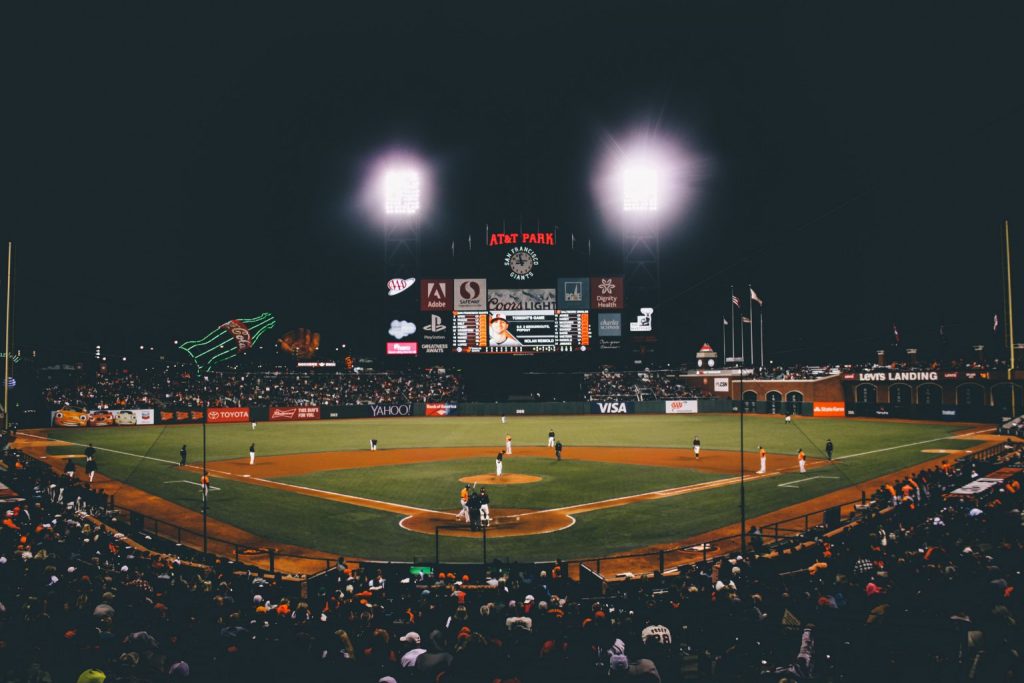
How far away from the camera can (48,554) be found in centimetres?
1361

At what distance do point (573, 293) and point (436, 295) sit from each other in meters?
14.1

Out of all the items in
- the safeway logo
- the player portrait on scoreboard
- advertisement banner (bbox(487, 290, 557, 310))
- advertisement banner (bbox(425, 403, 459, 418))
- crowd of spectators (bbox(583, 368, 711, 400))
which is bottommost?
advertisement banner (bbox(425, 403, 459, 418))

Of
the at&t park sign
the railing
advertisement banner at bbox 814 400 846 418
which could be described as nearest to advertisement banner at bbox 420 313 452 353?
the at&t park sign

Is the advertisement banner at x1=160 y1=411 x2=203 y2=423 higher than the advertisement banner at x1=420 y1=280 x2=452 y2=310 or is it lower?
lower

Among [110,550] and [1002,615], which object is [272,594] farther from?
[1002,615]

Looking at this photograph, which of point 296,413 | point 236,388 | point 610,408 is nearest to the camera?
point 296,413

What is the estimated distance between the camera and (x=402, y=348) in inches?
2817

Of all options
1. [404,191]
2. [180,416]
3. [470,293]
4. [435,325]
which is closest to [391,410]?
[435,325]

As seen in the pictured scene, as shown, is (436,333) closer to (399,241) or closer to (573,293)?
(399,241)

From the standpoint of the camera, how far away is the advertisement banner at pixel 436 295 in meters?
71.0

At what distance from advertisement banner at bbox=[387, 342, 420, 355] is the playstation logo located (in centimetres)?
217

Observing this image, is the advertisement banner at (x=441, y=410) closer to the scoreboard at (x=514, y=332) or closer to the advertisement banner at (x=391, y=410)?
the advertisement banner at (x=391, y=410)

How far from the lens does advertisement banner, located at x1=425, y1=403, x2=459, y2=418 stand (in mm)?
76688

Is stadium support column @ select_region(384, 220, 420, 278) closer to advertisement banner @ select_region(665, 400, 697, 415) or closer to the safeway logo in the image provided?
the safeway logo
